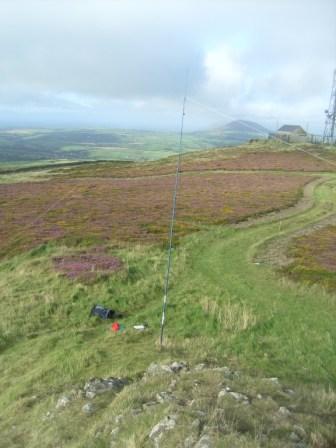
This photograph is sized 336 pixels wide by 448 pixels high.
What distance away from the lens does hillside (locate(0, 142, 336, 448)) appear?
11.9 meters

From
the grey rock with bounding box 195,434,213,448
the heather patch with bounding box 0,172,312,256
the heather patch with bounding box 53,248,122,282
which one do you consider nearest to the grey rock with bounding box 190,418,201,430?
the grey rock with bounding box 195,434,213,448

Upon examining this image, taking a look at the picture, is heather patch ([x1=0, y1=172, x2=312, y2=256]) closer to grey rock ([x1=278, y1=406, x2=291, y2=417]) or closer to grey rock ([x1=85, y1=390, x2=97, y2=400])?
grey rock ([x1=85, y1=390, x2=97, y2=400])

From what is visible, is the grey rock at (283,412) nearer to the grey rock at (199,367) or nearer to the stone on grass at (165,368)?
the grey rock at (199,367)

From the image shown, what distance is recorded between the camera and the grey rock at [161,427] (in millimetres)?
10344

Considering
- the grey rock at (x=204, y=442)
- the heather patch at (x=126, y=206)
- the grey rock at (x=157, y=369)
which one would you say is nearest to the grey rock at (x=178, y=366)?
the grey rock at (x=157, y=369)

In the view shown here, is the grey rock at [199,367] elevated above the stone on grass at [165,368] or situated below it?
above

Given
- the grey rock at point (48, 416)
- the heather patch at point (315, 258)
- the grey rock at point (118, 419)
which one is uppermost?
the grey rock at point (118, 419)

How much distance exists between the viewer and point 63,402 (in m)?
14.6

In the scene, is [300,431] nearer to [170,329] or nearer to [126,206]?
[170,329]

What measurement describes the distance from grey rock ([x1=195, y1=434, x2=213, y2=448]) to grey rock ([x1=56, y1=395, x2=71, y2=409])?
639 cm

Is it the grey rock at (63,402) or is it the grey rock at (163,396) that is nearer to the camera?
the grey rock at (163,396)

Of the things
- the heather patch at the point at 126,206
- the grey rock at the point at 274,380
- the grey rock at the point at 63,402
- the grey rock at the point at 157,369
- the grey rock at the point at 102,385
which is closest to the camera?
the grey rock at the point at 63,402

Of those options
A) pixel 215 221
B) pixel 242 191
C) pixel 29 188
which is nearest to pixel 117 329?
pixel 215 221

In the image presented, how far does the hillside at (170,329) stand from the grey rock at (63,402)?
6 cm
